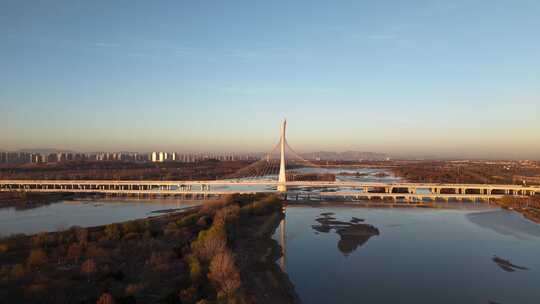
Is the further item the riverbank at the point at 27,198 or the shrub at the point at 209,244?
the riverbank at the point at 27,198

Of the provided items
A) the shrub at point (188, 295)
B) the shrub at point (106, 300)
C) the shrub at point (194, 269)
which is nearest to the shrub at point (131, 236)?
the shrub at point (194, 269)

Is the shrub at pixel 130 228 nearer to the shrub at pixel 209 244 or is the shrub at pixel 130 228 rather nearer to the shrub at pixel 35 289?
the shrub at pixel 209 244

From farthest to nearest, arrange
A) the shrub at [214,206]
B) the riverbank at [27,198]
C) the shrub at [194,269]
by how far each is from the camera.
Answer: the riverbank at [27,198]
the shrub at [214,206]
the shrub at [194,269]

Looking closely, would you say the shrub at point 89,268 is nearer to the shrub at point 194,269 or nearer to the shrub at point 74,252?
the shrub at point 74,252

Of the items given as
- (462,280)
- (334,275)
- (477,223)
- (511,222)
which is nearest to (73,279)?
(334,275)

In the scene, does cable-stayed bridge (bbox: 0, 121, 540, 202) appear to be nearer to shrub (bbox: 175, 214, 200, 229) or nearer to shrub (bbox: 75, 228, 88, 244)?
shrub (bbox: 175, 214, 200, 229)

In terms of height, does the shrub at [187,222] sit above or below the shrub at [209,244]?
below

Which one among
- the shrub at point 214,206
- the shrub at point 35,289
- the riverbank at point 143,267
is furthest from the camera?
the shrub at point 214,206

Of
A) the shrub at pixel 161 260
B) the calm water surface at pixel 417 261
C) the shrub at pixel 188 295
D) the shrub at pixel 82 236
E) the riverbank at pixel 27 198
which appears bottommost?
the calm water surface at pixel 417 261
